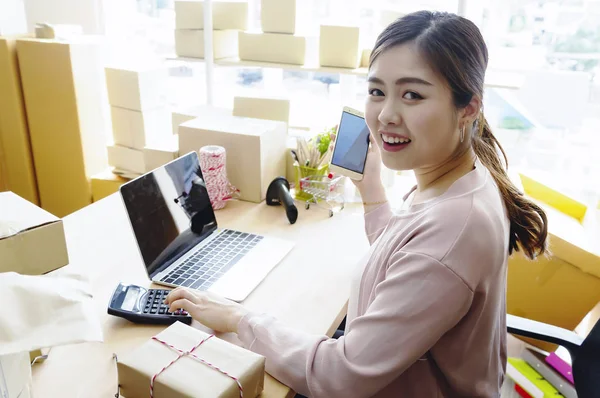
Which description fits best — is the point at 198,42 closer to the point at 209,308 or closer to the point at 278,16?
the point at 278,16

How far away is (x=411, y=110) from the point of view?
2.99 feet

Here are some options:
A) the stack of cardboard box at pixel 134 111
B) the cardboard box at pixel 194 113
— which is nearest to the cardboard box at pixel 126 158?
the stack of cardboard box at pixel 134 111

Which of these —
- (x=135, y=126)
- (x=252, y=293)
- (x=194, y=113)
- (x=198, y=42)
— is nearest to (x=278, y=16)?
(x=198, y=42)

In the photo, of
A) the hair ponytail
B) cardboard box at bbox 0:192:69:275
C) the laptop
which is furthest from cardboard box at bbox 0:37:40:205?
the hair ponytail

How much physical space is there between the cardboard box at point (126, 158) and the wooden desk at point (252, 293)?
844 mm

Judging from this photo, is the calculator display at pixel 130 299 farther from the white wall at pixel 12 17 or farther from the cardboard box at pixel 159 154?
the white wall at pixel 12 17

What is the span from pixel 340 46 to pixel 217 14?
668 mm

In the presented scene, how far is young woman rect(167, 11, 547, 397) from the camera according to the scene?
0.81 metres

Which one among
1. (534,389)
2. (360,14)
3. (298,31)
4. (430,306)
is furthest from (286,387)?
(360,14)

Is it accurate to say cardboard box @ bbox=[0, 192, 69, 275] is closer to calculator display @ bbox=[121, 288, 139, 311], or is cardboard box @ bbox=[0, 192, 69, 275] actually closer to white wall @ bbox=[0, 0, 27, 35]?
calculator display @ bbox=[121, 288, 139, 311]

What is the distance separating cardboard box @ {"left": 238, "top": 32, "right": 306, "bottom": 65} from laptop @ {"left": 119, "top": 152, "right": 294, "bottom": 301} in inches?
39.7

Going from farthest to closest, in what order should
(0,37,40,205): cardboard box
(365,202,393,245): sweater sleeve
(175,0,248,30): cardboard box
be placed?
(0,37,40,205): cardboard box, (175,0,248,30): cardboard box, (365,202,393,245): sweater sleeve

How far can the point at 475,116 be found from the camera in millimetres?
937

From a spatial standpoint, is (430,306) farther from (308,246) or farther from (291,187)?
(291,187)
